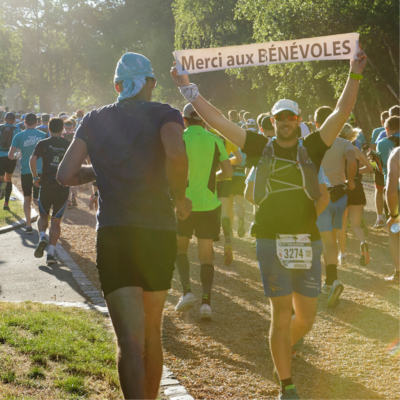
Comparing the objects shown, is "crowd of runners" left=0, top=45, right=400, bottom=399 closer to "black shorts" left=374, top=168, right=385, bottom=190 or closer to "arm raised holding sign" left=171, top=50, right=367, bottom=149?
"arm raised holding sign" left=171, top=50, right=367, bottom=149

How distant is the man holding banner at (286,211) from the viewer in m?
3.81

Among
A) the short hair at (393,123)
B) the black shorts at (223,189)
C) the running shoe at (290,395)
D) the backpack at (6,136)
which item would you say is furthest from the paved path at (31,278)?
the short hair at (393,123)

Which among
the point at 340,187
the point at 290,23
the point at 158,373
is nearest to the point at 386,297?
the point at 340,187

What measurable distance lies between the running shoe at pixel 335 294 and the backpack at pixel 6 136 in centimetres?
1031

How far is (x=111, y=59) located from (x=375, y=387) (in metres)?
55.9

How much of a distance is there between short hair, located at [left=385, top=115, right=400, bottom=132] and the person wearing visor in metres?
5.87

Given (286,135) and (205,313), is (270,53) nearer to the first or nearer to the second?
(286,135)

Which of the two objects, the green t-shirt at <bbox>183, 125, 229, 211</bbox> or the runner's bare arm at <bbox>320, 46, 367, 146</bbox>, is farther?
the green t-shirt at <bbox>183, 125, 229, 211</bbox>

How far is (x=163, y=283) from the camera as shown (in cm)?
320

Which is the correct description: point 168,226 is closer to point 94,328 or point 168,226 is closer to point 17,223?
point 94,328

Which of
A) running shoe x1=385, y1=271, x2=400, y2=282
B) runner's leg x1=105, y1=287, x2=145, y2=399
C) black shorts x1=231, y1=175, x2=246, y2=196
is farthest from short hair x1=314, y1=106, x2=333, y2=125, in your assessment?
runner's leg x1=105, y1=287, x2=145, y2=399

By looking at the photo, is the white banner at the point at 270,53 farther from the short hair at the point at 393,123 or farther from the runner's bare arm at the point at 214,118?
the short hair at the point at 393,123

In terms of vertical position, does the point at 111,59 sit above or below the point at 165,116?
above

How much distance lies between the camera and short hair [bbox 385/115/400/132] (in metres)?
8.31
